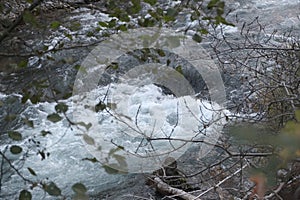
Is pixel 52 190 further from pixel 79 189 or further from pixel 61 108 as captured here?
pixel 61 108

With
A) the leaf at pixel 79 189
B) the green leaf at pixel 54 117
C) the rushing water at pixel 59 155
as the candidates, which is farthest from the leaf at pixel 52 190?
the rushing water at pixel 59 155

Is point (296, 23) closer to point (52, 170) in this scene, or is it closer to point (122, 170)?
point (52, 170)

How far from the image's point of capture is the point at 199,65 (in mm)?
5953

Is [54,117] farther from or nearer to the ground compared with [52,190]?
farther from the ground

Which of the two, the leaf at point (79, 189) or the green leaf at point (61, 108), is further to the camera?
the green leaf at point (61, 108)

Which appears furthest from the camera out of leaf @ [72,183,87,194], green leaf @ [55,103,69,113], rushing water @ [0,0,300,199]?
rushing water @ [0,0,300,199]

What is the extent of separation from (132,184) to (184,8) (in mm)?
3117

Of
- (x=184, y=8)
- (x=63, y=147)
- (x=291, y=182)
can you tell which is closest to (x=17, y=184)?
(x=63, y=147)

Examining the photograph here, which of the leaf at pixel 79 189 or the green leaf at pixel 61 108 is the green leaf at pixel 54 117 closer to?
the green leaf at pixel 61 108

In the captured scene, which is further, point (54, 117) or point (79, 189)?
point (54, 117)

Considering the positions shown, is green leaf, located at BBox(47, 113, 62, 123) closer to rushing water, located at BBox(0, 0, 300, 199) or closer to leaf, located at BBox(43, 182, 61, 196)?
leaf, located at BBox(43, 182, 61, 196)

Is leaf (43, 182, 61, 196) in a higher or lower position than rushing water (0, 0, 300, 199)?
higher

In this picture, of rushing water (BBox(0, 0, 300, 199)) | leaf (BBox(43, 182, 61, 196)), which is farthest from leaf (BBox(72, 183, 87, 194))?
rushing water (BBox(0, 0, 300, 199))

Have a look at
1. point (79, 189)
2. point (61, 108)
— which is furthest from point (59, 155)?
point (79, 189)
